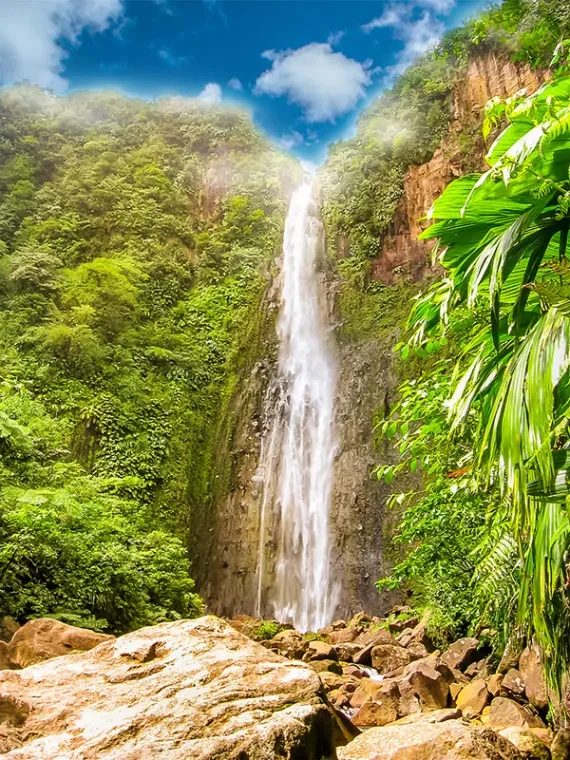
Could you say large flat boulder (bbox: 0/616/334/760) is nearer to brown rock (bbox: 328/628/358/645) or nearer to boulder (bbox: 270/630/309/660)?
boulder (bbox: 270/630/309/660)

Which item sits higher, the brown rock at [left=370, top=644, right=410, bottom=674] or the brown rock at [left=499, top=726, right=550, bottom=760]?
the brown rock at [left=499, top=726, right=550, bottom=760]

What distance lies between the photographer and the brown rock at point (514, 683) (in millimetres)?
4176

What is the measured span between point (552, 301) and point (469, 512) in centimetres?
322

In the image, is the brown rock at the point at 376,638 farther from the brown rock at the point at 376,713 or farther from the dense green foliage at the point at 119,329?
the dense green foliage at the point at 119,329

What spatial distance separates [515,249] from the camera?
1.84m

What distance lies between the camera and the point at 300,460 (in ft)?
44.6

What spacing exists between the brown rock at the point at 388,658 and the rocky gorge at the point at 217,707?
63.3 inches

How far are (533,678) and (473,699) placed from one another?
54 centimetres

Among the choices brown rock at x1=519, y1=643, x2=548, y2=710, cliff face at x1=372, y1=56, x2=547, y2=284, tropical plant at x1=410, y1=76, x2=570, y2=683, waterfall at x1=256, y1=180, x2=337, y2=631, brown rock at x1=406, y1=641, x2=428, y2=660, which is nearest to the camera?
tropical plant at x1=410, y1=76, x2=570, y2=683

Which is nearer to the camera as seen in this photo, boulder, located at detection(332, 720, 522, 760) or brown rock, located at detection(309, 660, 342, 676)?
boulder, located at detection(332, 720, 522, 760)

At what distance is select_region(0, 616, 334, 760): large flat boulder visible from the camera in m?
1.79

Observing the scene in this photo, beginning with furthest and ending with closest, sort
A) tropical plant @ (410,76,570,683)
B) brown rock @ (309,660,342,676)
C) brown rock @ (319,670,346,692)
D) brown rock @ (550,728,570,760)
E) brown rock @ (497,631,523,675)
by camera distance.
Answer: brown rock @ (309,660,342,676) < brown rock @ (319,670,346,692) < brown rock @ (497,631,523,675) < brown rock @ (550,728,570,760) < tropical plant @ (410,76,570,683)

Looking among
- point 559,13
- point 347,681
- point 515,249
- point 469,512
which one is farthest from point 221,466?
point 515,249

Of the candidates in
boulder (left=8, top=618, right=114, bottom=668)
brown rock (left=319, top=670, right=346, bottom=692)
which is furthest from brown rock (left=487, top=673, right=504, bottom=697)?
boulder (left=8, top=618, right=114, bottom=668)
